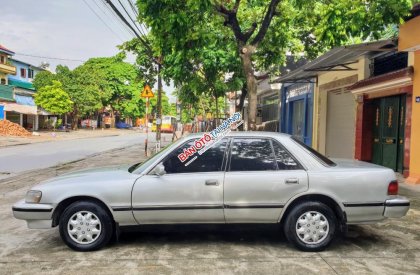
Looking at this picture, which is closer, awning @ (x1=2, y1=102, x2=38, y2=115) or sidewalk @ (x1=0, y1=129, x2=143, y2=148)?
sidewalk @ (x1=0, y1=129, x2=143, y2=148)

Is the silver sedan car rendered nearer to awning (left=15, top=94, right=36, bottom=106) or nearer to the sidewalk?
the sidewalk

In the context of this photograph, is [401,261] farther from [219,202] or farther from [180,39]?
[180,39]

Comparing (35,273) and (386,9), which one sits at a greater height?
(386,9)

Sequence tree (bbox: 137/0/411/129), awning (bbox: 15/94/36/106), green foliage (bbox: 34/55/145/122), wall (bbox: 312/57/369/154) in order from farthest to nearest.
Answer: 1. green foliage (bbox: 34/55/145/122)
2. awning (bbox: 15/94/36/106)
3. wall (bbox: 312/57/369/154)
4. tree (bbox: 137/0/411/129)

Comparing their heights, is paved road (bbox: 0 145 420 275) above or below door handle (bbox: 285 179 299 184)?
below

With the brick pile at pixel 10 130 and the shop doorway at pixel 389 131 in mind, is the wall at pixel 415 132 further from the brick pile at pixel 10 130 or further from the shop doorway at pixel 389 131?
the brick pile at pixel 10 130

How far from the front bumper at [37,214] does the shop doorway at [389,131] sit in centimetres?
928

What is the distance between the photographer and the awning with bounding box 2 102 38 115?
3918 cm

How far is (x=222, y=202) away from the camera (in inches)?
187

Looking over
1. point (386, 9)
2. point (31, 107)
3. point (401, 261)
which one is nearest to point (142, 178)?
point (401, 261)

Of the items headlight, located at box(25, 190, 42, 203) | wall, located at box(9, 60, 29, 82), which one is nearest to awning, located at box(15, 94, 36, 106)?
wall, located at box(9, 60, 29, 82)

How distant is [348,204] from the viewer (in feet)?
15.5

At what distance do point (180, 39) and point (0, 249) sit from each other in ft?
18.4

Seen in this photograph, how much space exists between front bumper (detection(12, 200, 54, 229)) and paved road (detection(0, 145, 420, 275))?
351 millimetres
